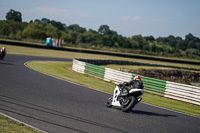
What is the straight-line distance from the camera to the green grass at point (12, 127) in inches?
258

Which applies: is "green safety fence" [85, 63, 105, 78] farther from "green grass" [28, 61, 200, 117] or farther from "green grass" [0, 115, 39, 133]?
"green grass" [0, 115, 39, 133]

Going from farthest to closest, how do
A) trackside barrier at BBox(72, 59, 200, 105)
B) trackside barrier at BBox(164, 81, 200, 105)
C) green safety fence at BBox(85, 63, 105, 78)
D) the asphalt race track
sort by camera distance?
green safety fence at BBox(85, 63, 105, 78), trackside barrier at BBox(72, 59, 200, 105), trackside barrier at BBox(164, 81, 200, 105), the asphalt race track

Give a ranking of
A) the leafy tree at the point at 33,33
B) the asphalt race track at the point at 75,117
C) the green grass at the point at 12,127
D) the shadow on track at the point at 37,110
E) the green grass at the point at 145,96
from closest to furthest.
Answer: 1. the green grass at the point at 12,127
2. the asphalt race track at the point at 75,117
3. the shadow on track at the point at 37,110
4. the green grass at the point at 145,96
5. the leafy tree at the point at 33,33

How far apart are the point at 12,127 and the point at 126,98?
15.2 ft

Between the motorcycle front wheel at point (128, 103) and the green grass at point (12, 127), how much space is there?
422 centimetres

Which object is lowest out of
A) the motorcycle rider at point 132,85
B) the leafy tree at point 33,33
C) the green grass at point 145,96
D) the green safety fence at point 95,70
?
the green grass at point 145,96

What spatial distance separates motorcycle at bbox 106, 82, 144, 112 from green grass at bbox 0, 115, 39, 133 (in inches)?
167

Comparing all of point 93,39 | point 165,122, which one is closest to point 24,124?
point 165,122

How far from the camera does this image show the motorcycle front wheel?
32.7ft

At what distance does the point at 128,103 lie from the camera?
1022cm

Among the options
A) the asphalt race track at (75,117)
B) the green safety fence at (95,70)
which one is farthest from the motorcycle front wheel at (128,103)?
the green safety fence at (95,70)

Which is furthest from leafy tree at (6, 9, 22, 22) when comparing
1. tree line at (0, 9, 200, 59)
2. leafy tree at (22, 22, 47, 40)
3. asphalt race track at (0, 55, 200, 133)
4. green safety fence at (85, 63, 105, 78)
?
asphalt race track at (0, 55, 200, 133)

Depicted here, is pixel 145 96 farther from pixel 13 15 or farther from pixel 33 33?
pixel 13 15

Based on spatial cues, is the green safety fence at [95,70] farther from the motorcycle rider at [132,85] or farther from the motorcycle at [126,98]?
the motorcycle rider at [132,85]
